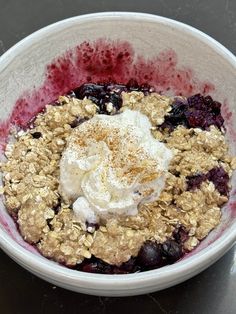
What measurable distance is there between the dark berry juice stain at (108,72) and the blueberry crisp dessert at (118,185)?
3.7 inches

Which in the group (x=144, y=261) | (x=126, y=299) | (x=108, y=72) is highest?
(x=108, y=72)

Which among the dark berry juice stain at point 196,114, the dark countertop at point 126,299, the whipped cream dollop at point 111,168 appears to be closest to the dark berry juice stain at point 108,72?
the dark berry juice stain at point 196,114

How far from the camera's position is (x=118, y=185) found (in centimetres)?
103

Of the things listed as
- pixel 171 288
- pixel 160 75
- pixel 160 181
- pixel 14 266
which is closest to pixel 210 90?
pixel 160 75

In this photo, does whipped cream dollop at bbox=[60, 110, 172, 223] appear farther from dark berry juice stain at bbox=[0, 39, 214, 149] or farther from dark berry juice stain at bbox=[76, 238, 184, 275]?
dark berry juice stain at bbox=[0, 39, 214, 149]

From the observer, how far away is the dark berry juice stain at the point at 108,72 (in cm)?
125

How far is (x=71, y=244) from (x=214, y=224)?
0.24 meters

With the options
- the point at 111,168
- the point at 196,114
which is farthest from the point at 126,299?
the point at 196,114

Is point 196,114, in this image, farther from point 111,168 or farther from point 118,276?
point 118,276

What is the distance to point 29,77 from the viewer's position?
1227mm

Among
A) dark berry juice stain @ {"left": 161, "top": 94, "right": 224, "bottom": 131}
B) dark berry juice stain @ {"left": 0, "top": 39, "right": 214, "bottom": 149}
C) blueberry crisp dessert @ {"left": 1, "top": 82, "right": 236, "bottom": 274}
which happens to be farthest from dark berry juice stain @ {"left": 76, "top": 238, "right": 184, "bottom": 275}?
dark berry juice stain @ {"left": 0, "top": 39, "right": 214, "bottom": 149}

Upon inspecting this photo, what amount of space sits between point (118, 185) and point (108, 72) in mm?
342

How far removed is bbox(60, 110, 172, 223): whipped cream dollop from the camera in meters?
1.03

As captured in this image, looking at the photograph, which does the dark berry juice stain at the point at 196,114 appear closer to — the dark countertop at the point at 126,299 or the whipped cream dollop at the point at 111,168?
the whipped cream dollop at the point at 111,168
